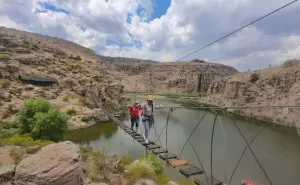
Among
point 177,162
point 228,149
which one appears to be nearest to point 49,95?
point 228,149

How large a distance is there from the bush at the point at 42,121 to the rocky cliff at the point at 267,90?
2851 cm

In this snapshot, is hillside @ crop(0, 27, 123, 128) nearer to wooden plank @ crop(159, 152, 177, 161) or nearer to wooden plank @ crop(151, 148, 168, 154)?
wooden plank @ crop(151, 148, 168, 154)

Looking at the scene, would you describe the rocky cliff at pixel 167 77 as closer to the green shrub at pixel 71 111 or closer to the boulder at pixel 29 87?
the boulder at pixel 29 87

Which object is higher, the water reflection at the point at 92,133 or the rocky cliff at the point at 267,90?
the rocky cliff at the point at 267,90

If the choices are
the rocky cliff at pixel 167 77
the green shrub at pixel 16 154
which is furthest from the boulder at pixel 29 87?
the rocky cliff at pixel 167 77

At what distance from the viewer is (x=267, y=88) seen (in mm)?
44375

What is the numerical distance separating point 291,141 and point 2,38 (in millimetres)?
46717

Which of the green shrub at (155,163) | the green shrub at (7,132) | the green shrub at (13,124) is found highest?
the green shrub at (13,124)

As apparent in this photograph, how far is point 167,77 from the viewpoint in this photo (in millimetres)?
116625

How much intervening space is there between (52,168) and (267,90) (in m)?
45.1

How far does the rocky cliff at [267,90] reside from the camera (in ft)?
123

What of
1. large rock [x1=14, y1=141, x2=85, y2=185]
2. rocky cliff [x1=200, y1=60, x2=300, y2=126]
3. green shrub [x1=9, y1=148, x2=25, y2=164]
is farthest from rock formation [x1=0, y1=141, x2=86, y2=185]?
rocky cliff [x1=200, y1=60, x2=300, y2=126]

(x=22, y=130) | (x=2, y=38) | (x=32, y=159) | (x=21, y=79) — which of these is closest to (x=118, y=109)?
(x=21, y=79)

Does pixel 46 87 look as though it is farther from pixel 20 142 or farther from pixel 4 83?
pixel 20 142
